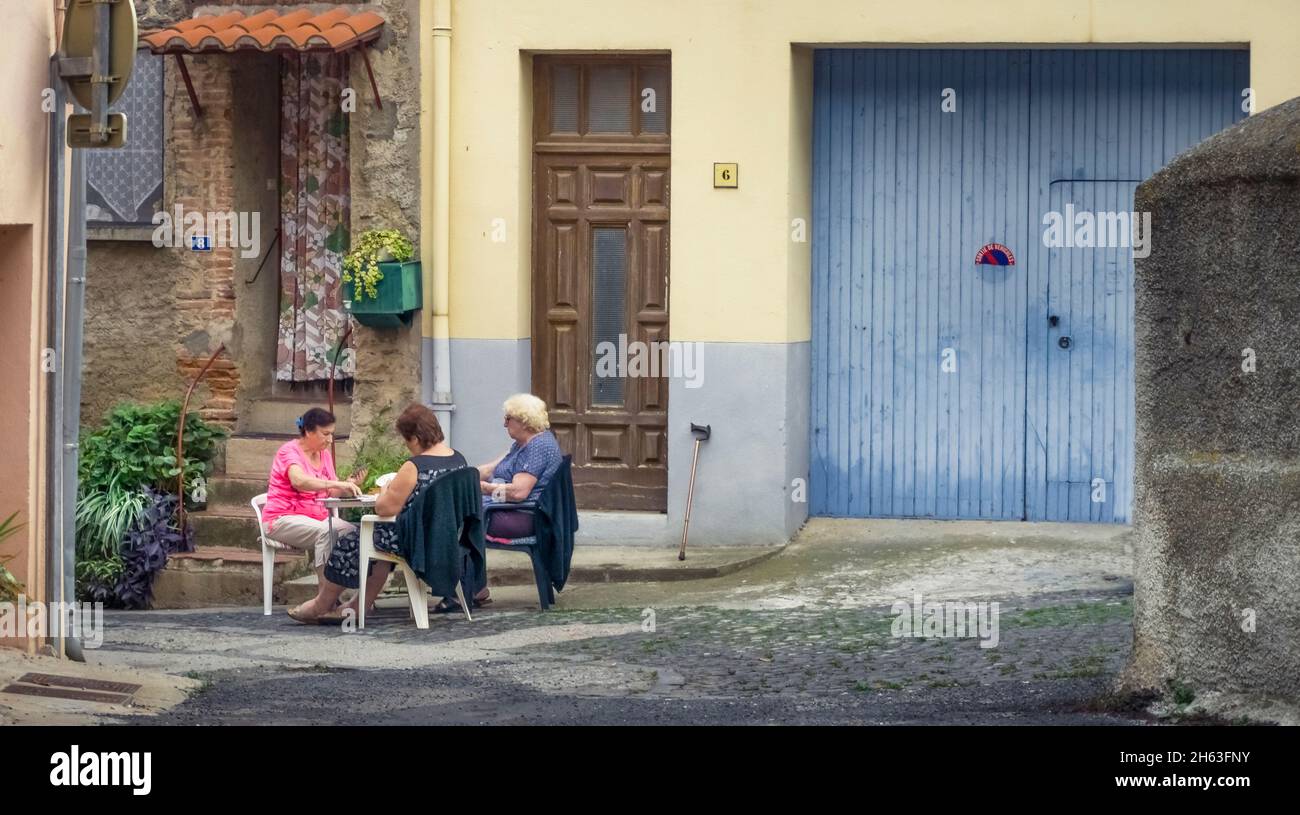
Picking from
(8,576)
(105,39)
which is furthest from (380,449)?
(105,39)

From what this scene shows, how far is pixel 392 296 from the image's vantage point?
12.7 meters

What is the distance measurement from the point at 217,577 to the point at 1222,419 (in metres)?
7.50

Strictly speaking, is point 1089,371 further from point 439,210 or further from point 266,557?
point 266,557

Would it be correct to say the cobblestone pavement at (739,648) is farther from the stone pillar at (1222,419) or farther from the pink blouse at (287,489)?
the pink blouse at (287,489)

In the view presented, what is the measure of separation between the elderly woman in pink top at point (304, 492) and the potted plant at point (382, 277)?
141 cm

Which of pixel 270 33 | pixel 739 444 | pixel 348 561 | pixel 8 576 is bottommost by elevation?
pixel 348 561

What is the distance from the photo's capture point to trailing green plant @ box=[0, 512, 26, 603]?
8625 millimetres

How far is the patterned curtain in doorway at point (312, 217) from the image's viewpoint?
44.0ft

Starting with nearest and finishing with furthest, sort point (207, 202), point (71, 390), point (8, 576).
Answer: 1. point (8, 576)
2. point (71, 390)
3. point (207, 202)

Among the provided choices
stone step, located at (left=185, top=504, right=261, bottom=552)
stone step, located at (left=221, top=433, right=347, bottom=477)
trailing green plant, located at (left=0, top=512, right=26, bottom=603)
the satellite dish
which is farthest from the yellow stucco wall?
trailing green plant, located at (left=0, top=512, right=26, bottom=603)

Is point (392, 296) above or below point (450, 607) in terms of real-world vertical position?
above

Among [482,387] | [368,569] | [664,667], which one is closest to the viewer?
[664,667]

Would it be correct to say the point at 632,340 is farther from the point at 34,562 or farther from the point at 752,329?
the point at 34,562

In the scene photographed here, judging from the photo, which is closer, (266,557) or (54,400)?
(54,400)
